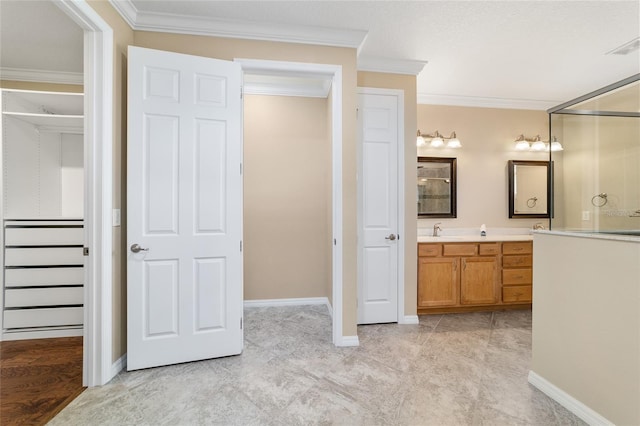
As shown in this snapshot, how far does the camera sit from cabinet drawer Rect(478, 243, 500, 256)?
3416 mm

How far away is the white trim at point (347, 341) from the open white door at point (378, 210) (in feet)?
1.53

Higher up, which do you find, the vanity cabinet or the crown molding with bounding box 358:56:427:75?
the crown molding with bounding box 358:56:427:75

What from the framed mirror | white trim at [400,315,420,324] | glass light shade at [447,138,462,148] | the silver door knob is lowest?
white trim at [400,315,420,324]

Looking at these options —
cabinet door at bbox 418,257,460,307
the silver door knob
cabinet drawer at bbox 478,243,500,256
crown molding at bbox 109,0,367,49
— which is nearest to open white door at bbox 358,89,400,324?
cabinet door at bbox 418,257,460,307

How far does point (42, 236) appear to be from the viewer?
269 cm

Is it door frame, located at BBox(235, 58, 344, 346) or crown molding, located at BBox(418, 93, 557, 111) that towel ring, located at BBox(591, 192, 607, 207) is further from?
crown molding, located at BBox(418, 93, 557, 111)

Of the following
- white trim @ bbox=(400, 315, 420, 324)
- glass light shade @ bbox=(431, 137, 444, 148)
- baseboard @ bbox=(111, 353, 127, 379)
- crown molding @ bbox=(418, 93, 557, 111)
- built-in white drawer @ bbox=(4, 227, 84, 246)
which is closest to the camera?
baseboard @ bbox=(111, 353, 127, 379)

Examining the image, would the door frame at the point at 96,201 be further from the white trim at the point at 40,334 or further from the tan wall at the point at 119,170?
the white trim at the point at 40,334

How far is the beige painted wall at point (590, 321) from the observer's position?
146 centimetres

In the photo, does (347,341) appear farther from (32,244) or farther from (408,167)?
(32,244)

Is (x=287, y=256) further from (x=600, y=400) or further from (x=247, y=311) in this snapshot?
(x=600, y=400)

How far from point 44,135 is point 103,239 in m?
1.99

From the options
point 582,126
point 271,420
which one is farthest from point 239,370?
point 582,126

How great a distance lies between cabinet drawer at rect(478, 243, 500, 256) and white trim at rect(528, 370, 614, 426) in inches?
62.1
